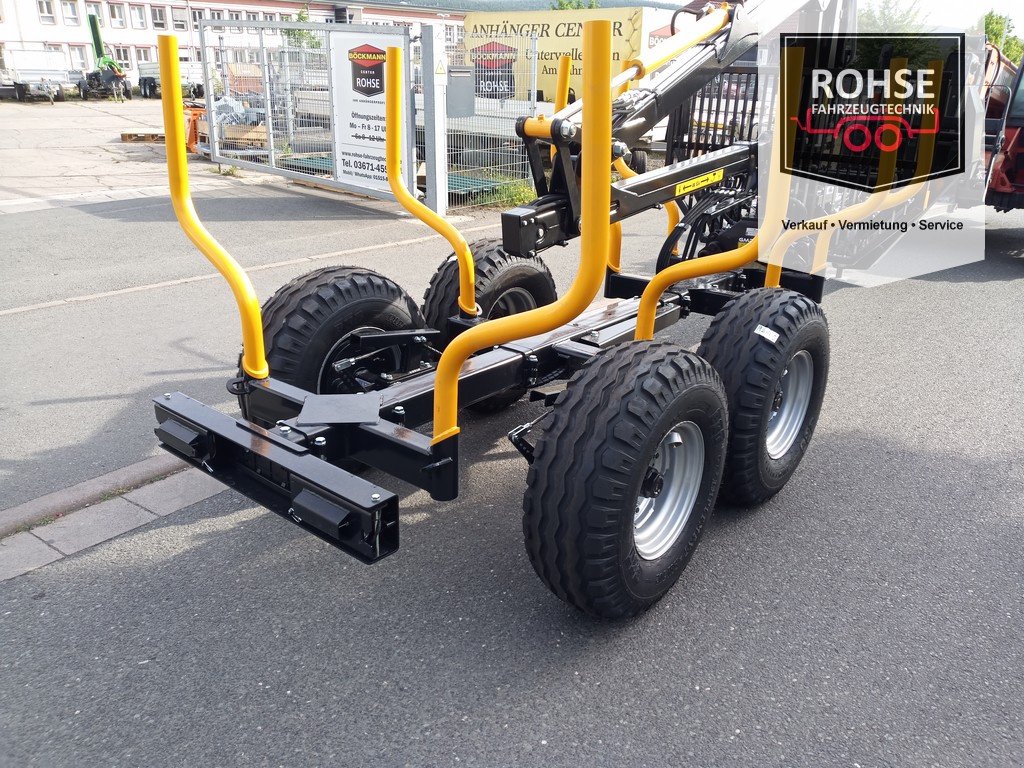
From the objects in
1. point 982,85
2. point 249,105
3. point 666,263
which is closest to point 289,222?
point 249,105

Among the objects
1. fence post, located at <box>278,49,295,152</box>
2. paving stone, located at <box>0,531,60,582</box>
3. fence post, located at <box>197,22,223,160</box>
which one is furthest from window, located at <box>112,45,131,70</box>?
paving stone, located at <box>0,531,60,582</box>

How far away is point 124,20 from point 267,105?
39.6m

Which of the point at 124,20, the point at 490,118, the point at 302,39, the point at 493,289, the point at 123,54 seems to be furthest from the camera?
the point at 123,54

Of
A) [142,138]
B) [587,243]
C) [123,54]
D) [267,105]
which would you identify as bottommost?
[587,243]

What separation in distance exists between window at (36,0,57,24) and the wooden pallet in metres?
29.7

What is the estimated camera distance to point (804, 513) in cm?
369

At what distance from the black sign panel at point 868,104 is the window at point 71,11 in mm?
45945

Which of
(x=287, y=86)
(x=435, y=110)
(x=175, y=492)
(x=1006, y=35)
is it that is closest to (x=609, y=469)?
(x=175, y=492)

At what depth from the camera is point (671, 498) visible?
306 cm

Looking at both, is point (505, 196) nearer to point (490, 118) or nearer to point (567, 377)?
point (490, 118)

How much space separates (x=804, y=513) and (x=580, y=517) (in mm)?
1614

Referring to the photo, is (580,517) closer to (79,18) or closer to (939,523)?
(939,523)

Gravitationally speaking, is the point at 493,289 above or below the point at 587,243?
below

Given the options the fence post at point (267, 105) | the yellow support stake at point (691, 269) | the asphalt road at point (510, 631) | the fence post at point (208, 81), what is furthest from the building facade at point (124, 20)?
the asphalt road at point (510, 631)
